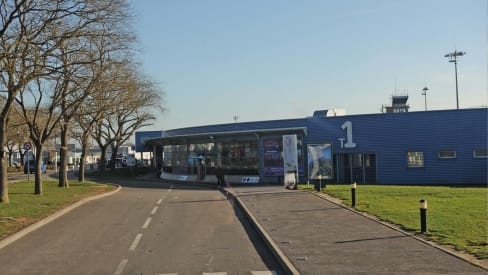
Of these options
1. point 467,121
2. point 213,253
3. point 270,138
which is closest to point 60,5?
point 213,253

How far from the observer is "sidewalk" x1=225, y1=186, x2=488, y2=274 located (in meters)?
8.86

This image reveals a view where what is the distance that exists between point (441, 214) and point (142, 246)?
328 inches

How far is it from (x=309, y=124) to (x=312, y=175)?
36.7 feet

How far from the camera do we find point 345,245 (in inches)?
436

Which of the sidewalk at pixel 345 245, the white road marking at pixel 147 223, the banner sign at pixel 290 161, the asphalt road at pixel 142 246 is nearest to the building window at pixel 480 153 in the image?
the banner sign at pixel 290 161

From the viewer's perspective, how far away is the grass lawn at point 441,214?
436 inches

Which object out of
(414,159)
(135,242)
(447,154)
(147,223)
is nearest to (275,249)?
(135,242)

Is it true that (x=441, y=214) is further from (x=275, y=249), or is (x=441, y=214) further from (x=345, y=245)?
(x=275, y=249)

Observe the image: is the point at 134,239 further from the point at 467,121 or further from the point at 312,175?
the point at 467,121

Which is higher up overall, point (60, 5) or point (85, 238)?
point (60, 5)

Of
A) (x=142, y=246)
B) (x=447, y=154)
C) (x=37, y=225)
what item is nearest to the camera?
(x=142, y=246)

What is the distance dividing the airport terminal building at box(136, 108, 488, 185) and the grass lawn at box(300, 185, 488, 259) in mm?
15071

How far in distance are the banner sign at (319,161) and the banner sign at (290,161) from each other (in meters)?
1.35

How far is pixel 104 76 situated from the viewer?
29.0 metres
